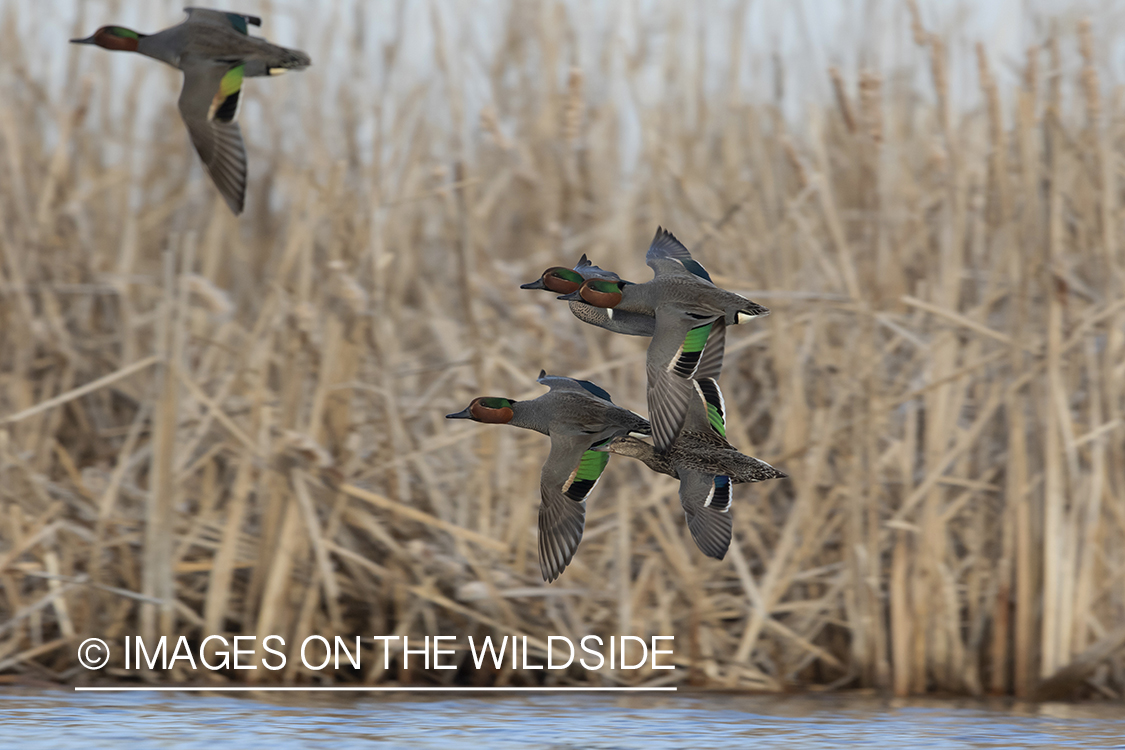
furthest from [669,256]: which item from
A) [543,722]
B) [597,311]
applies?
[543,722]

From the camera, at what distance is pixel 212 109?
8.62 ft

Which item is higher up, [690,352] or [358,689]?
[690,352]

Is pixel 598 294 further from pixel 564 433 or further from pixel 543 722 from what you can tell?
pixel 543 722

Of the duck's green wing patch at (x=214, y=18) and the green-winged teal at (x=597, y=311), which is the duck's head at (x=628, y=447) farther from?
the duck's green wing patch at (x=214, y=18)

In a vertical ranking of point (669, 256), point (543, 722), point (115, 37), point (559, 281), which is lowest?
point (543, 722)

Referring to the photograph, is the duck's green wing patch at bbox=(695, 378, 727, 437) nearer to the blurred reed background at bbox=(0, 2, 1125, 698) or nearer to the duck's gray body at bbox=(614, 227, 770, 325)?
the duck's gray body at bbox=(614, 227, 770, 325)

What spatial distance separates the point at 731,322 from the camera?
2.19m

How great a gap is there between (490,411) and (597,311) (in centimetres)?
25

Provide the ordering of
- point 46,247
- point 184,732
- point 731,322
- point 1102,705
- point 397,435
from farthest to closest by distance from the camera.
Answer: point 46,247 → point 397,435 → point 1102,705 → point 184,732 → point 731,322

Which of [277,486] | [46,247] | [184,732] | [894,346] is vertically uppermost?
[46,247]

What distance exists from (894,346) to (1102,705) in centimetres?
118

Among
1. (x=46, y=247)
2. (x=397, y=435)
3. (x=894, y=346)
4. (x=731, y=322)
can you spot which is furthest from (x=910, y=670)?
(x=46, y=247)

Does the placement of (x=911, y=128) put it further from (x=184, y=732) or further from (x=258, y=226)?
(x=184, y=732)

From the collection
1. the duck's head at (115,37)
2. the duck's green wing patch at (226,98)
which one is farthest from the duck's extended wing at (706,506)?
the duck's head at (115,37)
